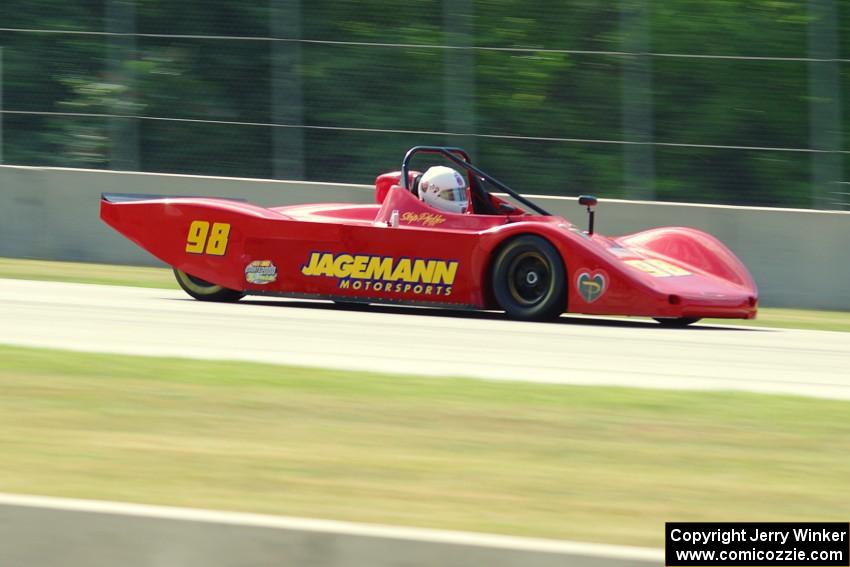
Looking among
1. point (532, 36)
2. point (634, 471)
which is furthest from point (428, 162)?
point (634, 471)

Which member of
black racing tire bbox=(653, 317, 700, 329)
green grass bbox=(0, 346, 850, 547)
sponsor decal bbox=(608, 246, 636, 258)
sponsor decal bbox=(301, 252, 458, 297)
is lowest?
green grass bbox=(0, 346, 850, 547)

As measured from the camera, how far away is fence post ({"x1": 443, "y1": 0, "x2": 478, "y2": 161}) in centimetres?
1454

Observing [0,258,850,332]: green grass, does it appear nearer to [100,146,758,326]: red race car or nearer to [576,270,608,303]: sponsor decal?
[100,146,758,326]: red race car

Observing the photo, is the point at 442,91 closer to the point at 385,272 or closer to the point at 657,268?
the point at 385,272

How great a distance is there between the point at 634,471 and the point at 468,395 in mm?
1688

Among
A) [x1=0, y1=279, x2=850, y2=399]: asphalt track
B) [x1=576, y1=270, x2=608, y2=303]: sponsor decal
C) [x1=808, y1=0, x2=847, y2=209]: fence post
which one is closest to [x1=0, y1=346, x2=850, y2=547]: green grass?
[x1=0, y1=279, x2=850, y2=399]: asphalt track

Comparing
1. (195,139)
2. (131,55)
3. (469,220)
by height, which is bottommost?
(469,220)

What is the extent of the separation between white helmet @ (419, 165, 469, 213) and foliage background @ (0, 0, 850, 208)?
3501 millimetres

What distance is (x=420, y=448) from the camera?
550cm

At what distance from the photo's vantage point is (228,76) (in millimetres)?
15312

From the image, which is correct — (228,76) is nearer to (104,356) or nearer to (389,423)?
(104,356)

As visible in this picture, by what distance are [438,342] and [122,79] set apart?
819cm

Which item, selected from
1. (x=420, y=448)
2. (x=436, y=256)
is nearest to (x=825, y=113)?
(x=436, y=256)

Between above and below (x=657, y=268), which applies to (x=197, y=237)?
above
